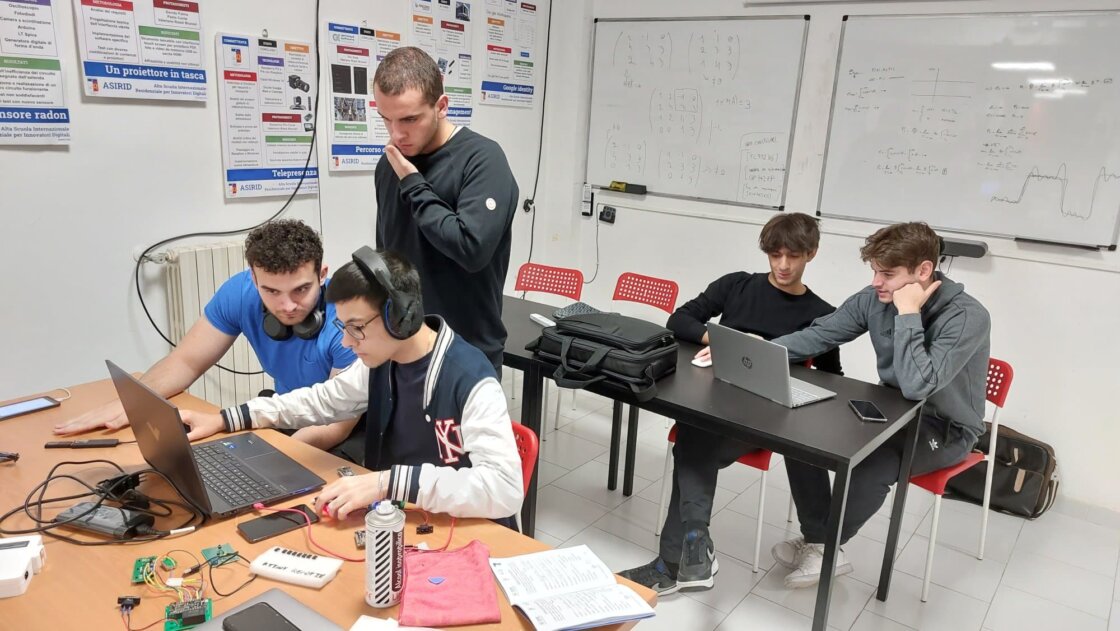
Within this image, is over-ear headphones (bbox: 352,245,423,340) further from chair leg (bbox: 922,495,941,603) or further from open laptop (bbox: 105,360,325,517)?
chair leg (bbox: 922,495,941,603)

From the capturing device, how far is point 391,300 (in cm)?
141

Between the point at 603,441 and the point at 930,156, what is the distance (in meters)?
2.03

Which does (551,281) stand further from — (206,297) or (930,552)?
(930,552)

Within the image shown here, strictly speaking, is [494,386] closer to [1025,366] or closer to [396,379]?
[396,379]

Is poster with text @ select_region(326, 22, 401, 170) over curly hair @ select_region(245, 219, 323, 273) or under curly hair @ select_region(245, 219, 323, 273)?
over

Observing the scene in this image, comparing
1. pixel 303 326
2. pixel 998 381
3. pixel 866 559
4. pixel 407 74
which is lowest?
pixel 866 559

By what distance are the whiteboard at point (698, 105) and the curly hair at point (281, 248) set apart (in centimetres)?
268

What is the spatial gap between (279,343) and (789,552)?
1.88 metres

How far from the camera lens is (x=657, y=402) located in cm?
212

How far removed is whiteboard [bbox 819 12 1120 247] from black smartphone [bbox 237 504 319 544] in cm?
308

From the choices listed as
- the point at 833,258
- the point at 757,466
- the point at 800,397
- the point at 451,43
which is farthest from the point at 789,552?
the point at 451,43

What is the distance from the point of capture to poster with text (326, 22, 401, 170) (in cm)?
323

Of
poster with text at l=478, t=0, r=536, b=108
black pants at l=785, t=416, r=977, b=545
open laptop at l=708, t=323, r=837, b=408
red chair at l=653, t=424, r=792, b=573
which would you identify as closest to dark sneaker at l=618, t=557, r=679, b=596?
red chair at l=653, t=424, r=792, b=573

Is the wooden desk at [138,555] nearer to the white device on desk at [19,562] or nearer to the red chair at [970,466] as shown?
the white device on desk at [19,562]
